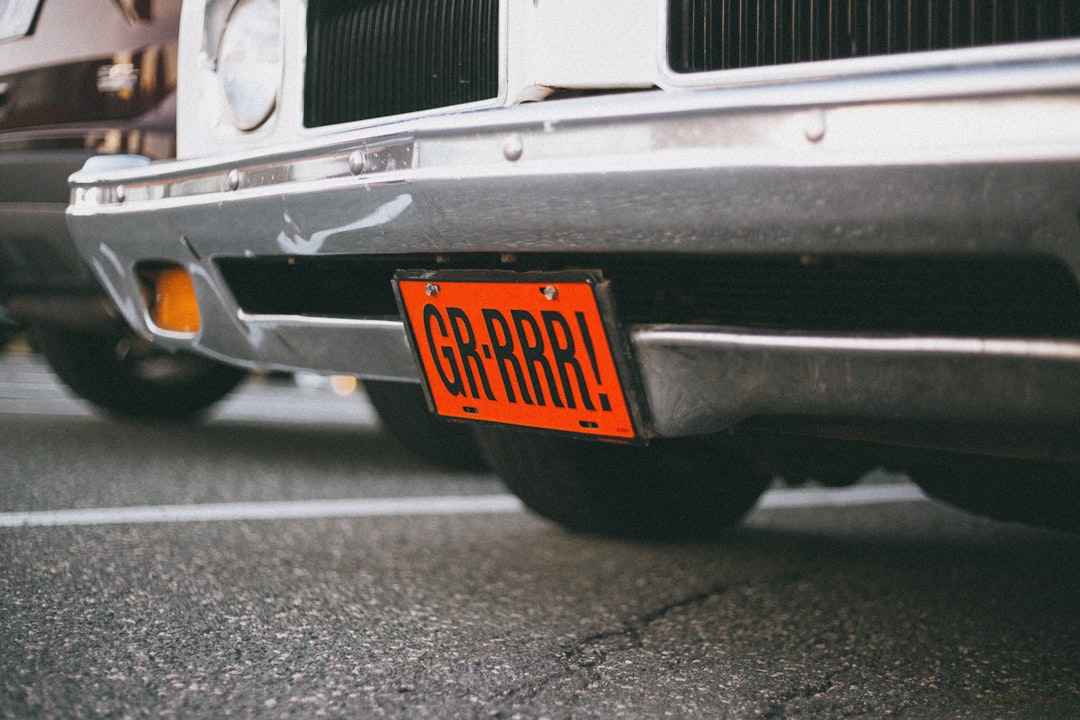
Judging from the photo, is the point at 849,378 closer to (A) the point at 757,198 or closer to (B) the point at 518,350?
(A) the point at 757,198

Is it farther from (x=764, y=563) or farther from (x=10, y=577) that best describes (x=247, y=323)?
(x=764, y=563)

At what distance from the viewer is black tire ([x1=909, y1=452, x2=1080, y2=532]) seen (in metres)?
1.42

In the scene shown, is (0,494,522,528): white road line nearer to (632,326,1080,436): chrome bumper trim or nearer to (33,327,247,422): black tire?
(33,327,247,422): black tire

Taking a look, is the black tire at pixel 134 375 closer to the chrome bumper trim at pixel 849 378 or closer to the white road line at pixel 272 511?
the white road line at pixel 272 511

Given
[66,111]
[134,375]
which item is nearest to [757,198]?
[66,111]

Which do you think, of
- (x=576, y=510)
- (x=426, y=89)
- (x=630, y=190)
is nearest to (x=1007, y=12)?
(x=630, y=190)

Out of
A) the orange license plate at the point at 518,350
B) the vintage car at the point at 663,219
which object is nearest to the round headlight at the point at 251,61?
the vintage car at the point at 663,219

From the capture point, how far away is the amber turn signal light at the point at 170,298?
77.4 inches

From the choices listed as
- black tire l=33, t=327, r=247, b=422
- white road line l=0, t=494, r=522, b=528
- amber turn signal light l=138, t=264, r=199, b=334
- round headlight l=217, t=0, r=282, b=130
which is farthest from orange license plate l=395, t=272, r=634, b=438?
black tire l=33, t=327, r=247, b=422

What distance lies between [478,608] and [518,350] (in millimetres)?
468

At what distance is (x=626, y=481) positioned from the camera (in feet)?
6.45

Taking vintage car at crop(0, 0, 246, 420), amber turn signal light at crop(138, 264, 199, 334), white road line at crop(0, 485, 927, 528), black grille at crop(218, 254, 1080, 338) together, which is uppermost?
vintage car at crop(0, 0, 246, 420)

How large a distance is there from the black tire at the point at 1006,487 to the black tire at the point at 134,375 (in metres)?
2.24

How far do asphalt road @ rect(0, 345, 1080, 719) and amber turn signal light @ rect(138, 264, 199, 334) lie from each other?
0.40 meters
